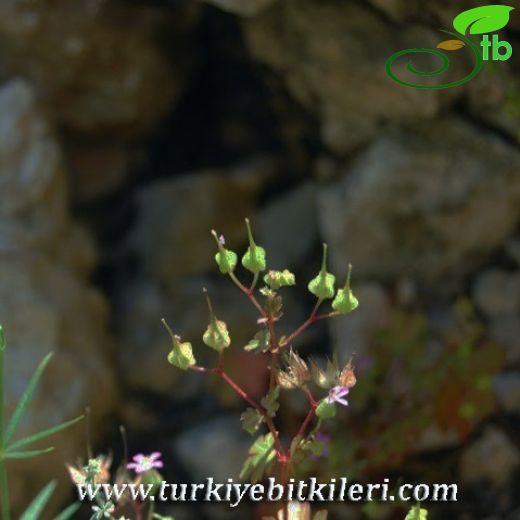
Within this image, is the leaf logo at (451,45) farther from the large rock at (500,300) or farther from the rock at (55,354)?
the rock at (55,354)

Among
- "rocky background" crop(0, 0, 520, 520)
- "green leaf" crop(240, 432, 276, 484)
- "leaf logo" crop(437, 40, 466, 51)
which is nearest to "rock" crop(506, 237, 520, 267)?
"rocky background" crop(0, 0, 520, 520)

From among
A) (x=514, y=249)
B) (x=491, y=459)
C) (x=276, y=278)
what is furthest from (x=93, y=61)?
(x=276, y=278)

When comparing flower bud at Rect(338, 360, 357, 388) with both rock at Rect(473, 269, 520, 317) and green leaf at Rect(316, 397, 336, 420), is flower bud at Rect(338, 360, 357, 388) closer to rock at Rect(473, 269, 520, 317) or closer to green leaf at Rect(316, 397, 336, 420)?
green leaf at Rect(316, 397, 336, 420)

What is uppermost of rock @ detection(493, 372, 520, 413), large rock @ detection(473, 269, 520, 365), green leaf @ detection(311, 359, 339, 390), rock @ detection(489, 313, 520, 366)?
large rock @ detection(473, 269, 520, 365)

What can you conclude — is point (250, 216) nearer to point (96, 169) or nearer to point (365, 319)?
point (96, 169)

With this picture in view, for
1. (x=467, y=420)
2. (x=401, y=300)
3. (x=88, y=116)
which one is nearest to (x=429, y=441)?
(x=467, y=420)

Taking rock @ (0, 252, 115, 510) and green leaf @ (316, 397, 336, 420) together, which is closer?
green leaf @ (316, 397, 336, 420)

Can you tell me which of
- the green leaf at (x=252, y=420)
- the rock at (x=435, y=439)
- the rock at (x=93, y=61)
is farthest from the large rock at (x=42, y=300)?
the green leaf at (x=252, y=420)
